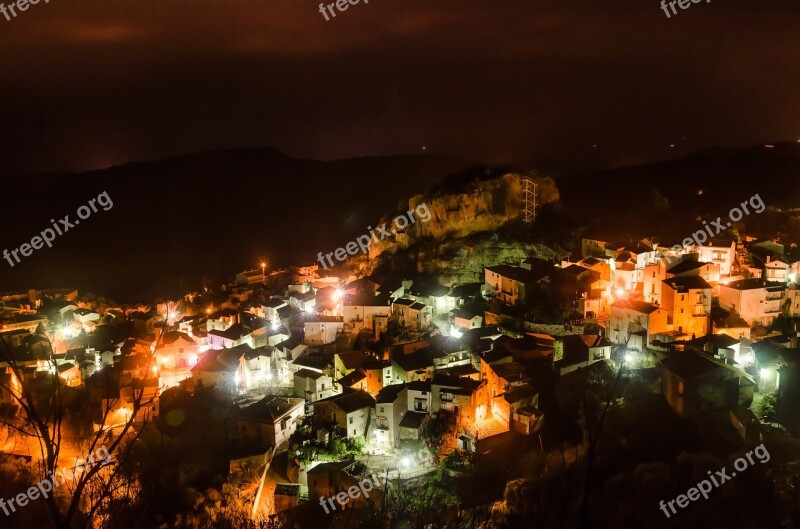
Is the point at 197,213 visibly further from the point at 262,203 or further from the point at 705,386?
the point at 705,386

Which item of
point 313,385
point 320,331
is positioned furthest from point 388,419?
point 320,331

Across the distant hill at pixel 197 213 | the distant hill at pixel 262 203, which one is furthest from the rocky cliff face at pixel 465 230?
the distant hill at pixel 197 213

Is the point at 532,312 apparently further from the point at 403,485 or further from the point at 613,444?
the point at 403,485

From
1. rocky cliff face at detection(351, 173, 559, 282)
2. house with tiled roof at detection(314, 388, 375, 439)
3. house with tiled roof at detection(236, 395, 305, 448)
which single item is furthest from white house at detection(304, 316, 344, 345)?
rocky cliff face at detection(351, 173, 559, 282)

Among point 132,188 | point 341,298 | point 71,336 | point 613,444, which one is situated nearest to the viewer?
point 613,444

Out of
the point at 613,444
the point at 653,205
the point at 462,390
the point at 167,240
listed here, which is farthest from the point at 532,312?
the point at 167,240

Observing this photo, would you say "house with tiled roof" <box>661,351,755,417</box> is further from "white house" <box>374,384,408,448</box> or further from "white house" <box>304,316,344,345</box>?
"white house" <box>304,316,344,345</box>
